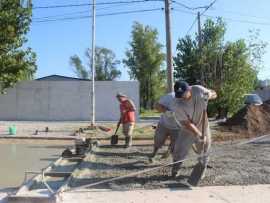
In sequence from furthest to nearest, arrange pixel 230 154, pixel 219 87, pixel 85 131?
pixel 219 87 → pixel 85 131 → pixel 230 154

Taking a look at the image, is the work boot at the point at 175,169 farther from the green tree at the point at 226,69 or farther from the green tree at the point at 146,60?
the green tree at the point at 146,60

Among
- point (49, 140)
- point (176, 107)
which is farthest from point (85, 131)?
point (176, 107)

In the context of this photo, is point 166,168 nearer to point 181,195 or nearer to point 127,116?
point 181,195

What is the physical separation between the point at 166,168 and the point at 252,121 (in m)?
10.7

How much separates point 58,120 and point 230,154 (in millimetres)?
23524

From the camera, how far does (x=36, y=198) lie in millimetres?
6578

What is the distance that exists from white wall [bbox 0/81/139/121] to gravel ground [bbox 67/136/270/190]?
68.8 ft

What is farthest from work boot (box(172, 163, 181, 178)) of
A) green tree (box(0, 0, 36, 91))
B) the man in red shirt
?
green tree (box(0, 0, 36, 91))

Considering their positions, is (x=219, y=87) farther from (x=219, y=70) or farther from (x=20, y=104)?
(x=20, y=104)

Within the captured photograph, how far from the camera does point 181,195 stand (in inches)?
278

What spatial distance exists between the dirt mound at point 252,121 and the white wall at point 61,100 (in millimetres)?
13600

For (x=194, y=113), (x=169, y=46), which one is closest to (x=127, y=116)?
(x=194, y=113)

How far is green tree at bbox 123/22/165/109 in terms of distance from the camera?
2559 inches

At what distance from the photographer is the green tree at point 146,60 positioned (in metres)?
65.0
